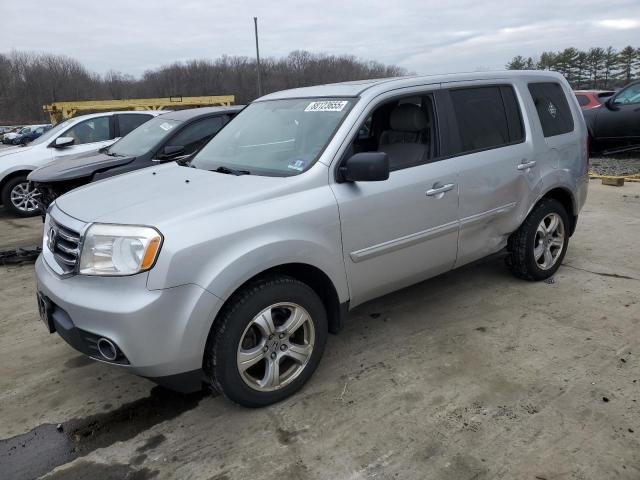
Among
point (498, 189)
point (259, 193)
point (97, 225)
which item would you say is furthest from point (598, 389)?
point (97, 225)

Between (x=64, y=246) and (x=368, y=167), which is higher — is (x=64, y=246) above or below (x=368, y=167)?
below

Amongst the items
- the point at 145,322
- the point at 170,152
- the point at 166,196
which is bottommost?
the point at 145,322

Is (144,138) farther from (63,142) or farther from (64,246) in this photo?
(64,246)

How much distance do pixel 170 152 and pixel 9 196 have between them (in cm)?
402

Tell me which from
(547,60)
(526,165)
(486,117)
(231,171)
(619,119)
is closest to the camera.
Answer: (231,171)

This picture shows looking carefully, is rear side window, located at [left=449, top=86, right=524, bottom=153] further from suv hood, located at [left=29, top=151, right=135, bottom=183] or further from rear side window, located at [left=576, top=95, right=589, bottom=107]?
rear side window, located at [left=576, top=95, right=589, bottom=107]

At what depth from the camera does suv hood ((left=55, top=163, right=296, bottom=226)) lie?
2629 millimetres

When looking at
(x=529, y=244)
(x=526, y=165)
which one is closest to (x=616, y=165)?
(x=529, y=244)

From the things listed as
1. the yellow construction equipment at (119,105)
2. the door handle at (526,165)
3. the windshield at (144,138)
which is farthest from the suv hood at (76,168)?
the yellow construction equipment at (119,105)

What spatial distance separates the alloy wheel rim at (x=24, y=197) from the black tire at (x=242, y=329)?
24.6 feet

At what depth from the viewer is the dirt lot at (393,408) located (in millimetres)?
2469

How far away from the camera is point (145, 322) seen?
7.89ft

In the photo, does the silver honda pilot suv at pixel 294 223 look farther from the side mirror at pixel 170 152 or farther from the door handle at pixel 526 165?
the side mirror at pixel 170 152

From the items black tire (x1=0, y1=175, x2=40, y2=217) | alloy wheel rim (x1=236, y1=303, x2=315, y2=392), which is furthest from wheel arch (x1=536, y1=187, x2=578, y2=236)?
black tire (x1=0, y1=175, x2=40, y2=217)
